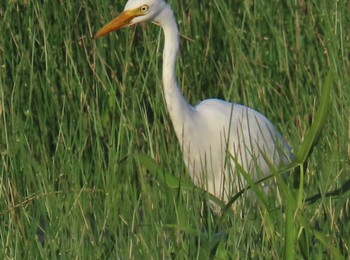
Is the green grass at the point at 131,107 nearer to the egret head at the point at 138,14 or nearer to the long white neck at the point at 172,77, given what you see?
the long white neck at the point at 172,77

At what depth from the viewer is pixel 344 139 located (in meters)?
3.52

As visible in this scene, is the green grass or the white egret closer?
the green grass

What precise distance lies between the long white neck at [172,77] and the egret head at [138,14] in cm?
3

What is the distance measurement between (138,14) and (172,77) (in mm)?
275

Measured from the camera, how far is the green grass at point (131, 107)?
295 centimetres

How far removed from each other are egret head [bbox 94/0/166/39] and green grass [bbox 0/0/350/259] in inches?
7.9

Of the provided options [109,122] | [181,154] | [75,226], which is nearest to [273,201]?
[75,226]

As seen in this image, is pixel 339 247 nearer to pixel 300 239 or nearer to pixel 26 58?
pixel 300 239

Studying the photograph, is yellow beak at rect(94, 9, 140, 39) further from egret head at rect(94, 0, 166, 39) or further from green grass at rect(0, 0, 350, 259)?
green grass at rect(0, 0, 350, 259)

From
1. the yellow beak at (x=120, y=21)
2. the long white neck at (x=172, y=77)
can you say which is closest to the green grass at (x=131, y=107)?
the long white neck at (x=172, y=77)

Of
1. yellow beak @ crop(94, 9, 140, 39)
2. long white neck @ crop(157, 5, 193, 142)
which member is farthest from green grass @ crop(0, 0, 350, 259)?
yellow beak @ crop(94, 9, 140, 39)

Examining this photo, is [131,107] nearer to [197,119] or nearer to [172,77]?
[197,119]

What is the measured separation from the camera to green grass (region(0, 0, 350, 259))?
295 centimetres

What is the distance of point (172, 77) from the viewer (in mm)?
3984
